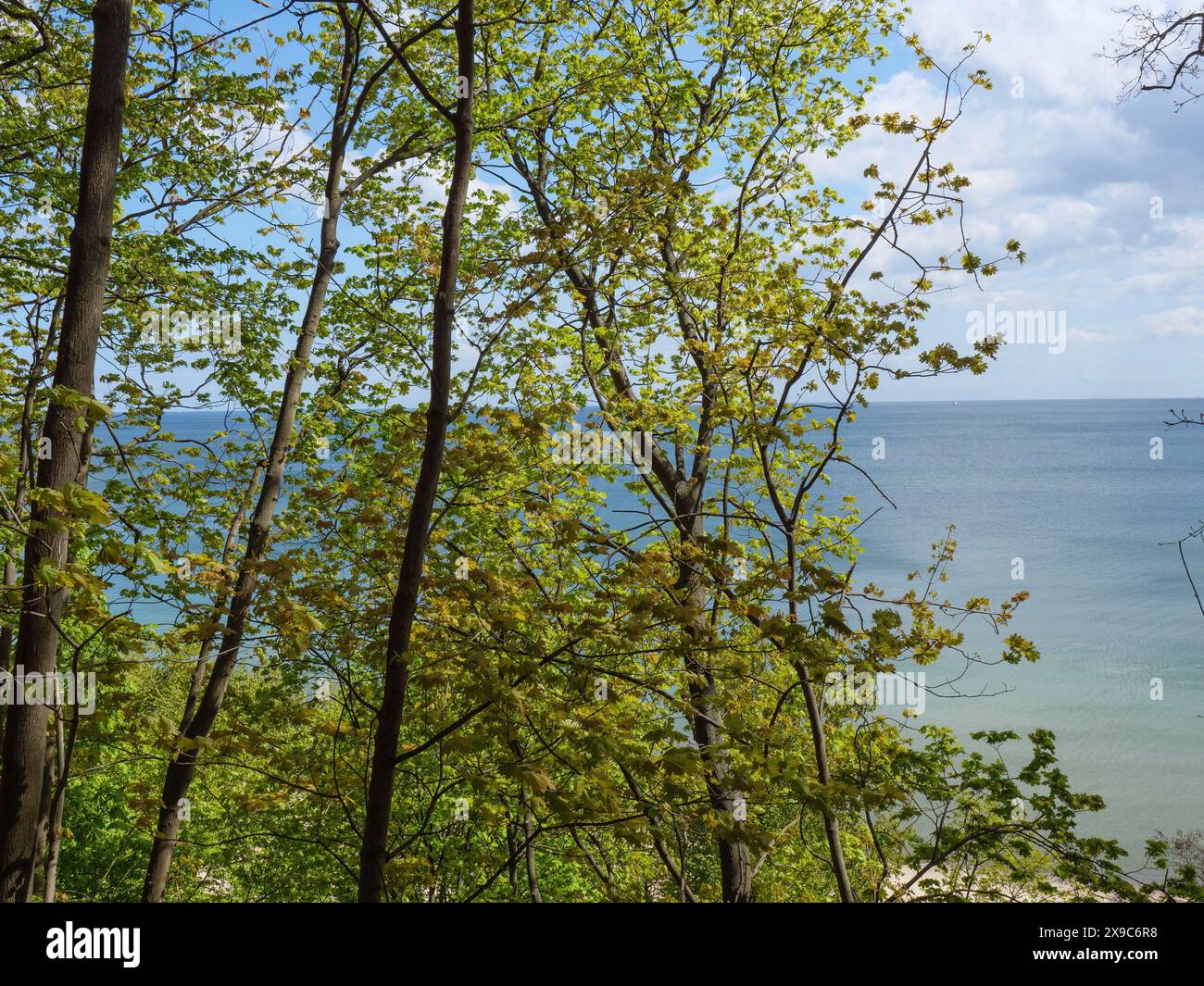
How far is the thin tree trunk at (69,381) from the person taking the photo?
4.01 meters

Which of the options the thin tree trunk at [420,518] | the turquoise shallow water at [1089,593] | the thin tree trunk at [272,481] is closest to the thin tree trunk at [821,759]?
the thin tree trunk at [420,518]

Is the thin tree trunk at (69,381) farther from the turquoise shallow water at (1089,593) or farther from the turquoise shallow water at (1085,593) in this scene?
the turquoise shallow water at (1089,593)

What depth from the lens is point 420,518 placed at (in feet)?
11.8

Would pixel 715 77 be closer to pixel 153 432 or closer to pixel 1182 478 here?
pixel 153 432

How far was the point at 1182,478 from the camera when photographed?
90812mm

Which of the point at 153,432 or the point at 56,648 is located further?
the point at 153,432

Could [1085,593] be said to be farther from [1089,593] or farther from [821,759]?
[821,759]

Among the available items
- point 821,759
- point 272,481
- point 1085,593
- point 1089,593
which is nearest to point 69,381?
point 821,759

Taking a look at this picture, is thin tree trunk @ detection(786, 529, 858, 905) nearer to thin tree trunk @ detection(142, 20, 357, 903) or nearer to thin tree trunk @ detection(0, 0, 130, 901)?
thin tree trunk @ detection(0, 0, 130, 901)

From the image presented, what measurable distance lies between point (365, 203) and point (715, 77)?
5.03 metres

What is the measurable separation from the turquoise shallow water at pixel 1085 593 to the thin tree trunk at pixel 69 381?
14.9 feet
